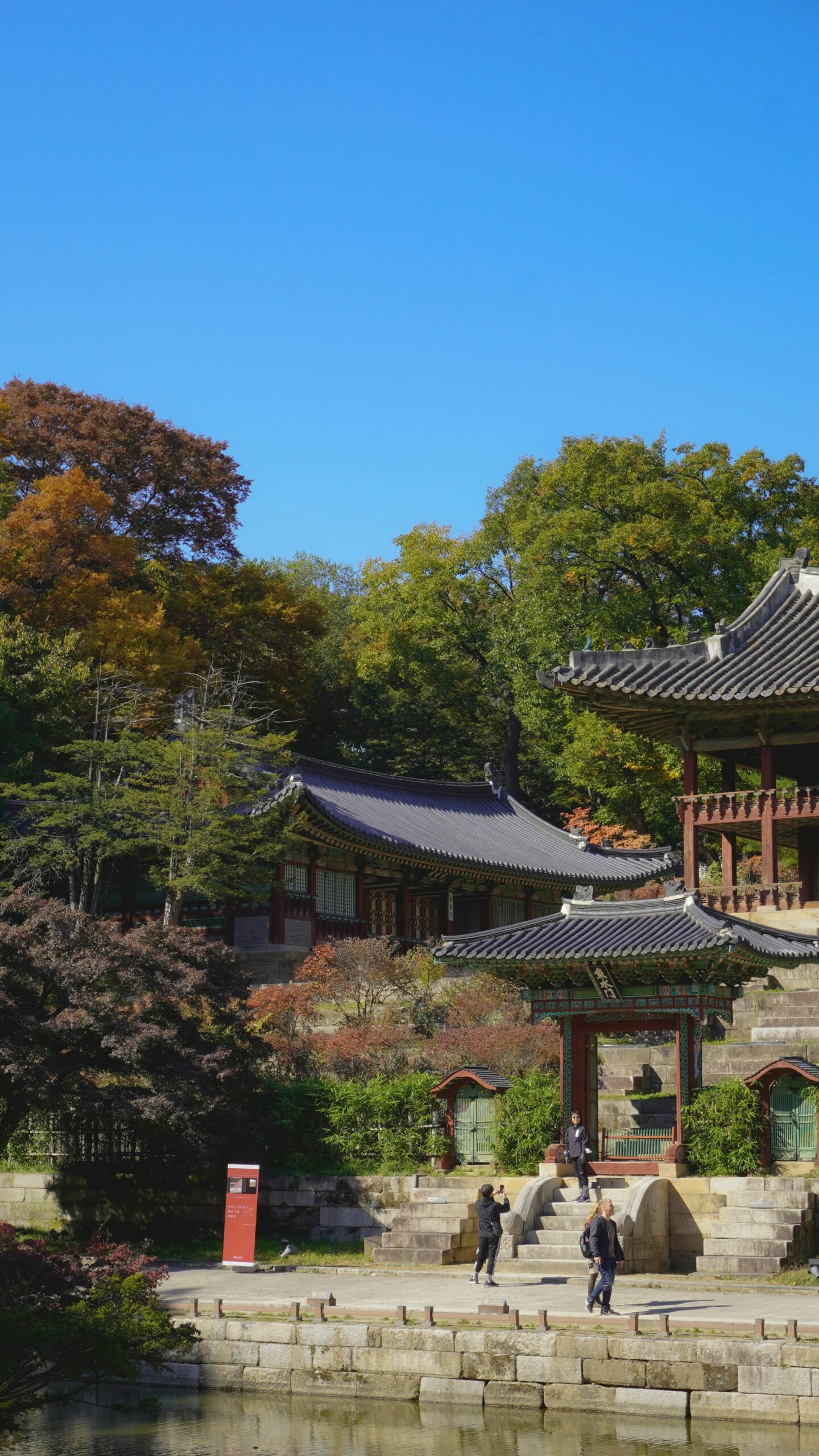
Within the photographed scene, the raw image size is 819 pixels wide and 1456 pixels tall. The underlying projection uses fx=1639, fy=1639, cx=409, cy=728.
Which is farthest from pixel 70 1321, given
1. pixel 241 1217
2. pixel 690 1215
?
pixel 690 1215

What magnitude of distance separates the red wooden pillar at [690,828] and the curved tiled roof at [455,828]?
8.07 metres

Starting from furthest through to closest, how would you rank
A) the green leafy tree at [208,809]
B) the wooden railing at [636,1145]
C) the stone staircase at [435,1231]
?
the green leafy tree at [208,809] → the wooden railing at [636,1145] → the stone staircase at [435,1231]

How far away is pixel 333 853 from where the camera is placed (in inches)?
1581

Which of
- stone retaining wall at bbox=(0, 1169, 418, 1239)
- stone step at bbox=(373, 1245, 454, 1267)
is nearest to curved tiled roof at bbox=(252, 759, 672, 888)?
stone retaining wall at bbox=(0, 1169, 418, 1239)

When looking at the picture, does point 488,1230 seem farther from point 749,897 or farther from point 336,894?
point 336,894

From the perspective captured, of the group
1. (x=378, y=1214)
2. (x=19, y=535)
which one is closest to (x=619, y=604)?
(x=19, y=535)

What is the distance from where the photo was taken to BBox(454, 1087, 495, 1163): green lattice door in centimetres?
2431

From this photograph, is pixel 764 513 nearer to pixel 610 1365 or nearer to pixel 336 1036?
pixel 336 1036

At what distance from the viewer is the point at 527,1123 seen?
2378 centimetres

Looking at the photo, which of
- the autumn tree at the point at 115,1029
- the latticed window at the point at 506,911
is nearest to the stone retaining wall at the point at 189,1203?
the autumn tree at the point at 115,1029

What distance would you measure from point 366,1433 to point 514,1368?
1.56m

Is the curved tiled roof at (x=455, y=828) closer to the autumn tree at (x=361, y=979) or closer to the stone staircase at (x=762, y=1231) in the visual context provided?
the autumn tree at (x=361, y=979)

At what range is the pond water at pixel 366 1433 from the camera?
14.5m

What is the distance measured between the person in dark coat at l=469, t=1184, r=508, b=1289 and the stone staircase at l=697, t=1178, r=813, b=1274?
2.96m
